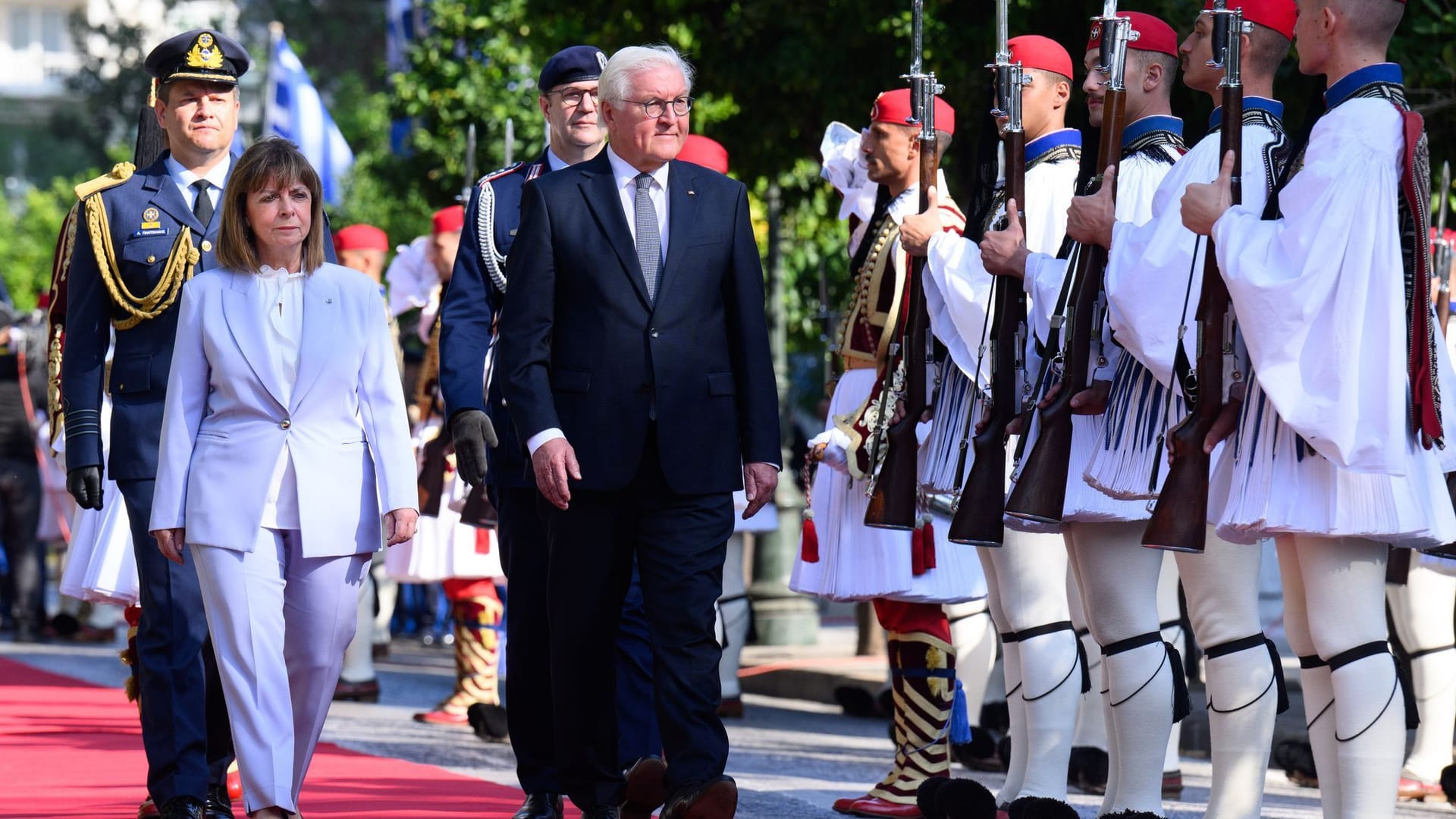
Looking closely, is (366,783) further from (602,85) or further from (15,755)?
(602,85)

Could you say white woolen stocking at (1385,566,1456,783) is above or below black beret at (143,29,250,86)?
below

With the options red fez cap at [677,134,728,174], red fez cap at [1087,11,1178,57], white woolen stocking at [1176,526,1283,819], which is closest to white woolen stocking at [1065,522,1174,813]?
white woolen stocking at [1176,526,1283,819]

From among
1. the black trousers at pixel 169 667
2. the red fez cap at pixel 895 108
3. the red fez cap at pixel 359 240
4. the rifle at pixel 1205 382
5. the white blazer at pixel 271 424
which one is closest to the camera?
the rifle at pixel 1205 382

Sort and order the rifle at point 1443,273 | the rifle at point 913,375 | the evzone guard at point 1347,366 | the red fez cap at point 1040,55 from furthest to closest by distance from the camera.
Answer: the rifle at point 1443,273, the red fez cap at point 1040,55, the rifle at point 913,375, the evzone guard at point 1347,366

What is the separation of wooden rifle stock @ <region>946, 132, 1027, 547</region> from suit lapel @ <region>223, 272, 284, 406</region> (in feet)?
6.03

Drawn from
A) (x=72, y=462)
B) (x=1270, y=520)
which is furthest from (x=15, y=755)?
(x=1270, y=520)

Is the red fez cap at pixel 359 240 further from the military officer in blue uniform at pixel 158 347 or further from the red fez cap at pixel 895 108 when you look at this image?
the red fez cap at pixel 895 108

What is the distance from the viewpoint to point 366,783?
24.3 ft

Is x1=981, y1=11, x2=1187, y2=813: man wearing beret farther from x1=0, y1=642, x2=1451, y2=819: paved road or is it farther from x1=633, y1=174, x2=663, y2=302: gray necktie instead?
x1=0, y1=642, x2=1451, y2=819: paved road

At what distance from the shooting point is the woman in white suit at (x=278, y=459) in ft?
19.0

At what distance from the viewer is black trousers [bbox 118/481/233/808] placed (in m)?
6.17

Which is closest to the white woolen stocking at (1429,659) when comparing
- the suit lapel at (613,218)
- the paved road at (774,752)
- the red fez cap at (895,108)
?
the paved road at (774,752)

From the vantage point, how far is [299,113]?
17750 millimetres

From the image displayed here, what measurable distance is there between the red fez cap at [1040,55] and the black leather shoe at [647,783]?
229 centimetres
